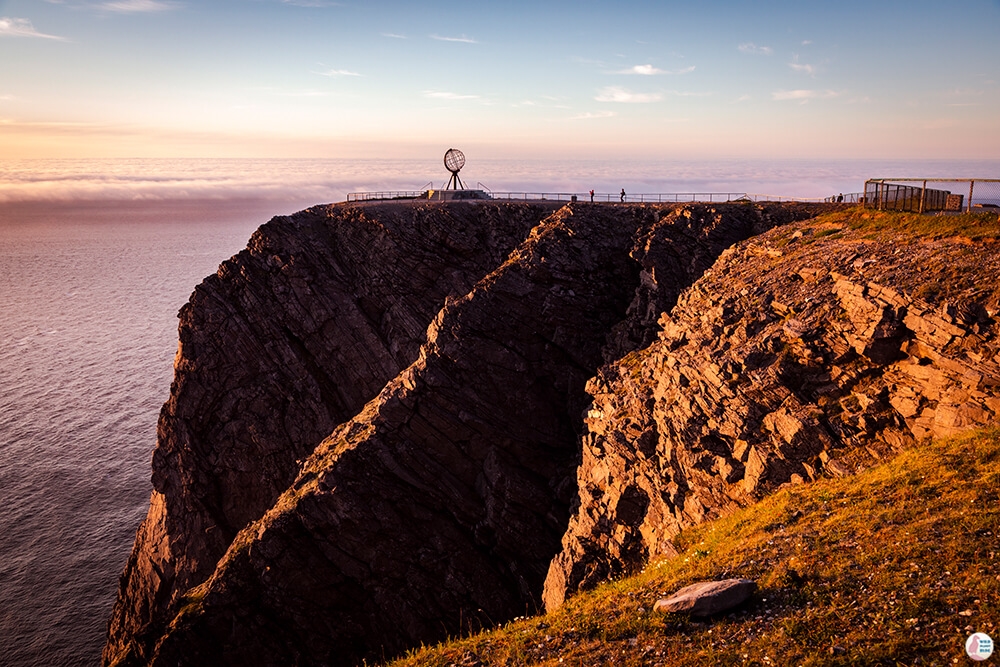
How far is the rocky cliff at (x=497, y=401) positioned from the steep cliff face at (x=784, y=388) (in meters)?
0.09

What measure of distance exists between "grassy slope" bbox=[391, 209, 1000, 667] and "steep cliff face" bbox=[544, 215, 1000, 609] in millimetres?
1835

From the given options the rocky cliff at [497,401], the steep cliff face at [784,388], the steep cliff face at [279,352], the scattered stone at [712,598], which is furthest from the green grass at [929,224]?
the steep cliff face at [279,352]

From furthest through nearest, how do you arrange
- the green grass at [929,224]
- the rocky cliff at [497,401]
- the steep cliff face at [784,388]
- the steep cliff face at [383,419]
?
the steep cliff face at [383,419] → the green grass at [929,224] → the rocky cliff at [497,401] → the steep cliff face at [784,388]

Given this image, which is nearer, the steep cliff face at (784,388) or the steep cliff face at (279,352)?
the steep cliff face at (784,388)

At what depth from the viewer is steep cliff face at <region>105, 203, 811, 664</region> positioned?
97.2ft

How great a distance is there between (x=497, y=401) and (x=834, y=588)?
22.3 metres

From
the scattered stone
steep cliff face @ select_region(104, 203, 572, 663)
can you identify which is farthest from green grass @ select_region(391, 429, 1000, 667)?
steep cliff face @ select_region(104, 203, 572, 663)

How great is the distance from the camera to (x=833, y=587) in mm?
13305

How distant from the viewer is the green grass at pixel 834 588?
37.8 ft

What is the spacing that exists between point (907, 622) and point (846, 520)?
4781 millimetres

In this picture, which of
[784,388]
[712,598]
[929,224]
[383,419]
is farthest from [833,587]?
[383,419]

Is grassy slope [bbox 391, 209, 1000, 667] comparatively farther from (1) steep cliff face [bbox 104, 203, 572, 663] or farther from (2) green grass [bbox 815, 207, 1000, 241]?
(1) steep cliff face [bbox 104, 203, 572, 663]

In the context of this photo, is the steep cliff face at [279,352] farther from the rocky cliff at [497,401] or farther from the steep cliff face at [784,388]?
the steep cliff face at [784,388]

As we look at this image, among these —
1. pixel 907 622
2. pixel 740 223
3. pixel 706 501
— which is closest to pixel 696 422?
pixel 706 501
